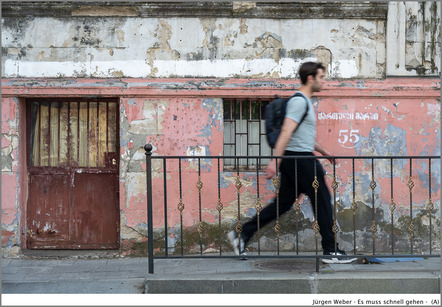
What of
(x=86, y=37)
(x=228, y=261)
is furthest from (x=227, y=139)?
(x=86, y=37)

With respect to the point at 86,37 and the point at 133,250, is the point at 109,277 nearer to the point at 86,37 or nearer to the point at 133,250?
the point at 133,250

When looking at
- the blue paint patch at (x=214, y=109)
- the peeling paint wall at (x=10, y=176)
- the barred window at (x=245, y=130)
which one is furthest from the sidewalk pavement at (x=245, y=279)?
the blue paint patch at (x=214, y=109)

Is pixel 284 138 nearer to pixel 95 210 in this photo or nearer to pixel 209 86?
pixel 209 86

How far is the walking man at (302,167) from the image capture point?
5.29m

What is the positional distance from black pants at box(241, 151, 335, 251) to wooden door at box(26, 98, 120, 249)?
7.69ft

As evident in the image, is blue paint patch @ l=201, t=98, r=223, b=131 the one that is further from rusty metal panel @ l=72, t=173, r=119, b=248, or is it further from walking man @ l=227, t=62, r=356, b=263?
walking man @ l=227, t=62, r=356, b=263

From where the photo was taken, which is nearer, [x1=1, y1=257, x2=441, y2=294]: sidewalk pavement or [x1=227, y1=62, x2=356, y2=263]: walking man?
[x1=1, y1=257, x2=441, y2=294]: sidewalk pavement

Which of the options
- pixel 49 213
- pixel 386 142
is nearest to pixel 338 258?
pixel 386 142

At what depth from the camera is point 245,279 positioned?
203 inches

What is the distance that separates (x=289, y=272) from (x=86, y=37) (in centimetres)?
393

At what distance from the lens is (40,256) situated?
692 cm

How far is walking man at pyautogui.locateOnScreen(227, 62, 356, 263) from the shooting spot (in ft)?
17.4

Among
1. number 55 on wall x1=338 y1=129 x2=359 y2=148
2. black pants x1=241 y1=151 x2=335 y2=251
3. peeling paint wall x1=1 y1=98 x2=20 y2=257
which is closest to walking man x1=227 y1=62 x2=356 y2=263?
black pants x1=241 y1=151 x2=335 y2=251

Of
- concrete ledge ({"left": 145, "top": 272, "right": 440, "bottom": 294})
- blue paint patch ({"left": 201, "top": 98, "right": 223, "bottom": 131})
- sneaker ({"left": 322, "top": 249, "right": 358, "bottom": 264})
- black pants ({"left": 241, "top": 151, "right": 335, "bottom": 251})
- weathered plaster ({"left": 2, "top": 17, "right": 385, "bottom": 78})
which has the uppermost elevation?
weathered plaster ({"left": 2, "top": 17, "right": 385, "bottom": 78})
